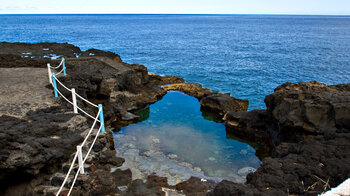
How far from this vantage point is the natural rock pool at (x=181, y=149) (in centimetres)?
1285

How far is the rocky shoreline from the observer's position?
720 cm

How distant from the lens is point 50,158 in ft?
25.3

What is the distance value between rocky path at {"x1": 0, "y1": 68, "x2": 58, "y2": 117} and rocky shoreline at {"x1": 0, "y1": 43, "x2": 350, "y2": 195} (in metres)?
0.66

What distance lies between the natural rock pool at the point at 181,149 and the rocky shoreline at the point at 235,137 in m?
0.82

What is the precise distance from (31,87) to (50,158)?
6.43 m

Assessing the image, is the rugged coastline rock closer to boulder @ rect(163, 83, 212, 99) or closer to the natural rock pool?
the natural rock pool

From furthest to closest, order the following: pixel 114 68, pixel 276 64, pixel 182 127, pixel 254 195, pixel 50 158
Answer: pixel 276 64, pixel 114 68, pixel 182 127, pixel 50 158, pixel 254 195

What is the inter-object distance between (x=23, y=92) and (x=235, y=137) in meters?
12.4

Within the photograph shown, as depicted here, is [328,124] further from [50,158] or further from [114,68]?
[114,68]

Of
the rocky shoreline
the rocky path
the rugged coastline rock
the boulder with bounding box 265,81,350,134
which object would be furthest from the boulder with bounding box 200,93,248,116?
the rocky path

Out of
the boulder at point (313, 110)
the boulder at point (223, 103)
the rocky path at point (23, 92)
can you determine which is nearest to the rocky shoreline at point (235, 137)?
the boulder at point (313, 110)

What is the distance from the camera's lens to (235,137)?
17.5 meters

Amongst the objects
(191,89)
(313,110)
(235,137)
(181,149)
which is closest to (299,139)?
(313,110)

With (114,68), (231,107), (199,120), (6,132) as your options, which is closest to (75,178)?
(6,132)
